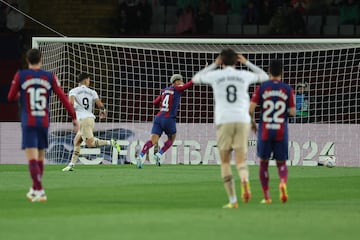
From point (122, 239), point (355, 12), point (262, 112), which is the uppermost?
point (355, 12)

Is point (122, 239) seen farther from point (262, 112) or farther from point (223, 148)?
point (262, 112)

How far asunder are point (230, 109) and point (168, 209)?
1522mm

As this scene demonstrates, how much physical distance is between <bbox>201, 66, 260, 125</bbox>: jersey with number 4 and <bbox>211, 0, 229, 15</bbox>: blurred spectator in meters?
20.7

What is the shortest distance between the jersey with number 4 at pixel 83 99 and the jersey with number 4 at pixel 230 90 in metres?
11.1

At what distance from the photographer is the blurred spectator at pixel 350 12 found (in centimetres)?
3478

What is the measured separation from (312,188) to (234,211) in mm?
5832

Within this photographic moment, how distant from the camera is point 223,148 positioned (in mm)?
15352

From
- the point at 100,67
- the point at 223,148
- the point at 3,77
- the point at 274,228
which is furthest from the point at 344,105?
the point at 274,228

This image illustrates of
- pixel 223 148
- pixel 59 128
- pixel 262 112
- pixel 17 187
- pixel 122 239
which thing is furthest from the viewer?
pixel 59 128

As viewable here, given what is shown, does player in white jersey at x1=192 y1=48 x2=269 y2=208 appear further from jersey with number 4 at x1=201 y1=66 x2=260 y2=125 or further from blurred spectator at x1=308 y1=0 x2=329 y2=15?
blurred spectator at x1=308 y1=0 x2=329 y2=15

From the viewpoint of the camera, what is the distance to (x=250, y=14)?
3497 cm

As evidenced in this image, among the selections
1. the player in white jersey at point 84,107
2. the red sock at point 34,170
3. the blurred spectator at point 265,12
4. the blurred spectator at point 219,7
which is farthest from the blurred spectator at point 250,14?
the red sock at point 34,170

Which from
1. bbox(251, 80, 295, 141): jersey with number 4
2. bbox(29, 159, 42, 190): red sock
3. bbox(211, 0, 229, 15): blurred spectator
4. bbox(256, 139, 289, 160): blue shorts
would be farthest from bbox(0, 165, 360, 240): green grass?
bbox(211, 0, 229, 15): blurred spectator

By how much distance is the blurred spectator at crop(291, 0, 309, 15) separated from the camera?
1374 inches
